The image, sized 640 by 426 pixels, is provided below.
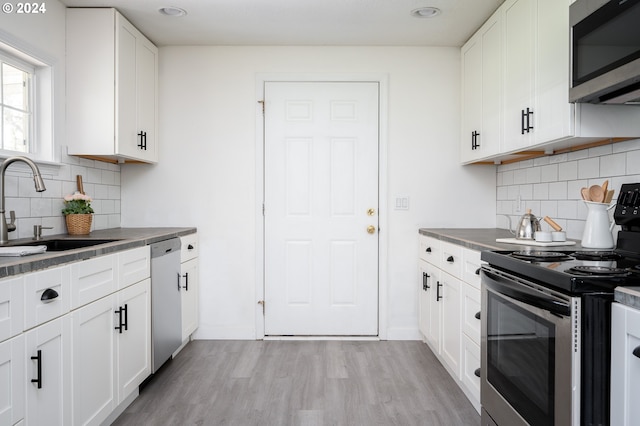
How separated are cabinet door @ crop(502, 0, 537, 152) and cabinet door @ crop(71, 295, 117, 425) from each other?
233cm

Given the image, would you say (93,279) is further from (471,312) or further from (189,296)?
(471,312)

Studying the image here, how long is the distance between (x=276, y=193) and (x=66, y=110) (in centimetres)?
156

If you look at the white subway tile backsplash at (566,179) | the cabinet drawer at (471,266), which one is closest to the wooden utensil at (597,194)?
the white subway tile backsplash at (566,179)

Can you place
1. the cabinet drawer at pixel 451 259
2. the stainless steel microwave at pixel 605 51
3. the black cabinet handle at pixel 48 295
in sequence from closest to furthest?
the stainless steel microwave at pixel 605 51, the black cabinet handle at pixel 48 295, the cabinet drawer at pixel 451 259

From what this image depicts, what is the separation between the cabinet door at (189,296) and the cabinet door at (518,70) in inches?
92.6

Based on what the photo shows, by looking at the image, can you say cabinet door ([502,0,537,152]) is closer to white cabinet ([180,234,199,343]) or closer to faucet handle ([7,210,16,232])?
white cabinet ([180,234,199,343])

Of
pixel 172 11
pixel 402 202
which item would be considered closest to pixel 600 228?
pixel 402 202

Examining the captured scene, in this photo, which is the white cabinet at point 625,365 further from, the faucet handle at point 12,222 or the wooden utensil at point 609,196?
the faucet handle at point 12,222

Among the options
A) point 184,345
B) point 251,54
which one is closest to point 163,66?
point 251,54

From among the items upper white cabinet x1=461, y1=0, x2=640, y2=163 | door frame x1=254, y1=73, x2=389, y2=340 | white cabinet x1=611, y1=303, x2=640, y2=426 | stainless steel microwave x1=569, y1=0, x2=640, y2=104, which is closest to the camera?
white cabinet x1=611, y1=303, x2=640, y2=426

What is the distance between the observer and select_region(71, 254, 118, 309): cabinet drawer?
1897mm

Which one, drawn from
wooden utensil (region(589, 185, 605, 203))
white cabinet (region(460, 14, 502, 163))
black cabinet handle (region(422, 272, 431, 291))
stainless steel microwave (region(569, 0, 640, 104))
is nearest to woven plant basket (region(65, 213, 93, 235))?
black cabinet handle (region(422, 272, 431, 291))

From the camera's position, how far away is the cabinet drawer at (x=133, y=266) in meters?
2.34

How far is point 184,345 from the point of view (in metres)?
3.49
